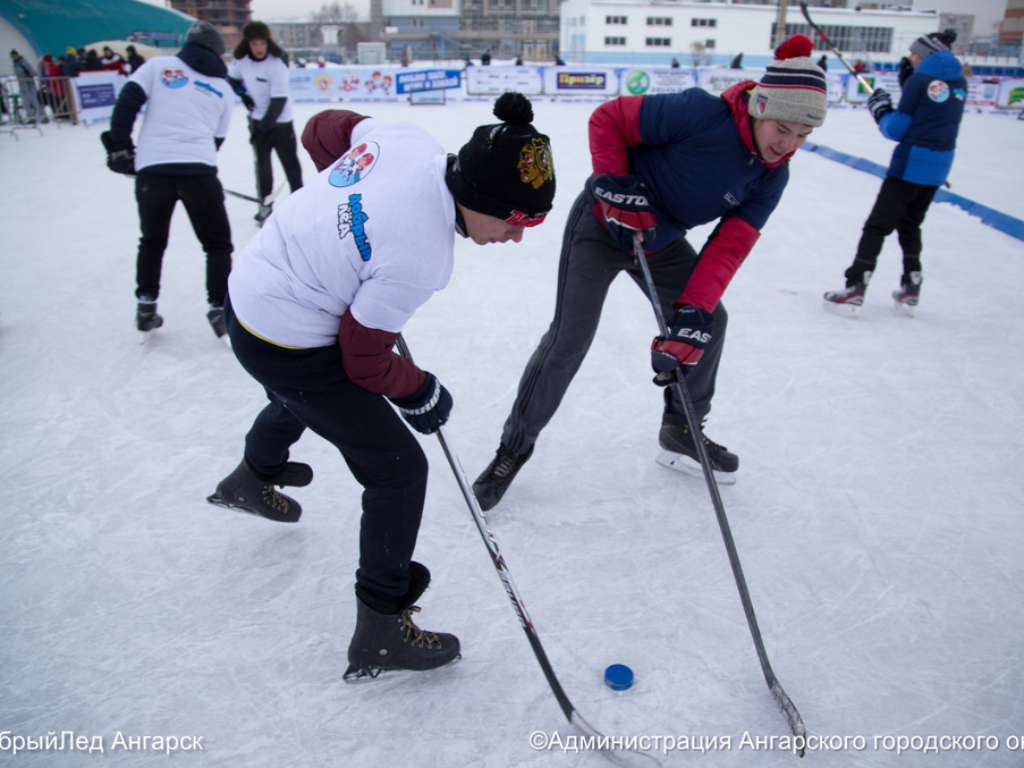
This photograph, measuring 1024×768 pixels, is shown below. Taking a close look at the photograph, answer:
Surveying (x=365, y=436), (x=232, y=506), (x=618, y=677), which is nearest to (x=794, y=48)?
(x=365, y=436)

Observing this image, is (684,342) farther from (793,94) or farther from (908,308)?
(908,308)

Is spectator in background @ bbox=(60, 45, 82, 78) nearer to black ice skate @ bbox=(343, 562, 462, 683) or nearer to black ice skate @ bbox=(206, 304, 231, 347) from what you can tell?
black ice skate @ bbox=(206, 304, 231, 347)

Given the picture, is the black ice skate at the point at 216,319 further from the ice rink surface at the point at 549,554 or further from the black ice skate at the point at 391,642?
the black ice skate at the point at 391,642

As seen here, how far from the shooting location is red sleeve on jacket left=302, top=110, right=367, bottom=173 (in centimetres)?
172

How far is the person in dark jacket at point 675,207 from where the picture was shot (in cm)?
191

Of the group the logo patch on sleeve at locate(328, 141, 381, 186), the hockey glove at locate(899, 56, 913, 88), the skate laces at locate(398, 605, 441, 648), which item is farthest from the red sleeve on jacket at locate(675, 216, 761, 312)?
the hockey glove at locate(899, 56, 913, 88)

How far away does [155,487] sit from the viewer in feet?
7.79

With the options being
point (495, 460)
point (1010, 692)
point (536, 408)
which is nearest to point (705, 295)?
point (536, 408)

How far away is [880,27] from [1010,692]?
59.8 m

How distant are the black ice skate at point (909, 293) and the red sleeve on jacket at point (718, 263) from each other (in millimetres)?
2416

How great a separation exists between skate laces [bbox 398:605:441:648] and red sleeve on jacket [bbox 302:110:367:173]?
1.19 meters

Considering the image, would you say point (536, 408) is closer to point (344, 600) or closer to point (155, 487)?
point (344, 600)

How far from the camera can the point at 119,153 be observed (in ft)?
10.6

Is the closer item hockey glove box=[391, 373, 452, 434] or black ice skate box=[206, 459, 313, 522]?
hockey glove box=[391, 373, 452, 434]
